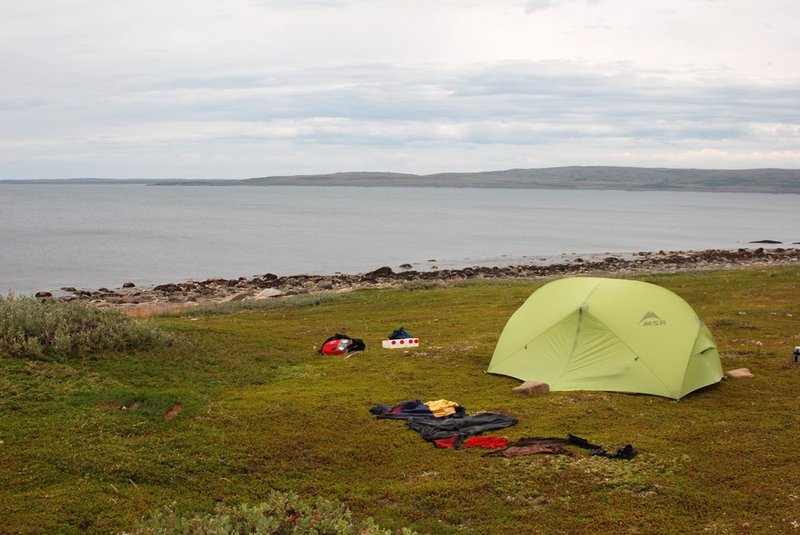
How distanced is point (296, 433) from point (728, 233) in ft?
342

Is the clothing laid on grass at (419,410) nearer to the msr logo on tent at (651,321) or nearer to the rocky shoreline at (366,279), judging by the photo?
the msr logo on tent at (651,321)

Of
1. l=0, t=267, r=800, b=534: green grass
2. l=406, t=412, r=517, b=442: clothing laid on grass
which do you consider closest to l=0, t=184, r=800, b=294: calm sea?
l=0, t=267, r=800, b=534: green grass

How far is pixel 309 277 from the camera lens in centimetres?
5403

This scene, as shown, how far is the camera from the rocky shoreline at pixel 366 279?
4266 centimetres

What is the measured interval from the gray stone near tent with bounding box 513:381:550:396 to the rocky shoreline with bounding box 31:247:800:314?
2493 cm

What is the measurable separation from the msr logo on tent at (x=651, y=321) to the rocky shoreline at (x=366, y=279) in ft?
82.1

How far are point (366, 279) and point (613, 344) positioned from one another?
36.6 metres

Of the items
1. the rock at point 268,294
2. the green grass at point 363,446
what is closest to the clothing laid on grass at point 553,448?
the green grass at point 363,446

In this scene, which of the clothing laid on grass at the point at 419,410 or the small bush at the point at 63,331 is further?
the small bush at the point at 63,331

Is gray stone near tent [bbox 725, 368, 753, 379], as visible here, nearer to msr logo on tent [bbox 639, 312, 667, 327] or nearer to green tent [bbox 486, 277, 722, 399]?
green tent [bbox 486, 277, 722, 399]

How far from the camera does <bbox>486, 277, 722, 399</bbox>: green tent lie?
15539 millimetres

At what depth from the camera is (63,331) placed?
50.4 ft

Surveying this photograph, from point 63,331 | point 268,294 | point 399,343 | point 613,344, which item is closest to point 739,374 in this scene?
point 613,344

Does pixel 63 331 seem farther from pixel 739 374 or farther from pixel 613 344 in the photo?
pixel 739 374
